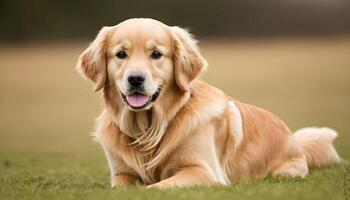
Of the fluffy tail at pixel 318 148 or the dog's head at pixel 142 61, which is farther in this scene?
the fluffy tail at pixel 318 148

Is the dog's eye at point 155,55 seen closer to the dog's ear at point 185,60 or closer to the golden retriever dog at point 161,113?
the golden retriever dog at point 161,113

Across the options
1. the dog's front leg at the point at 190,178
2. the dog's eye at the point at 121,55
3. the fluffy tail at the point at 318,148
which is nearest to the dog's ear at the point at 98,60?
the dog's eye at the point at 121,55

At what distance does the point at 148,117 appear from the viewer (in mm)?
6641

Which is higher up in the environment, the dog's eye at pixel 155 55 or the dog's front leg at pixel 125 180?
the dog's eye at pixel 155 55

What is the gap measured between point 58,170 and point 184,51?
306 centimetres

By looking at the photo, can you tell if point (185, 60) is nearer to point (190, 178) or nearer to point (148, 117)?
point (148, 117)

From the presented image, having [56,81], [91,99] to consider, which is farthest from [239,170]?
[56,81]

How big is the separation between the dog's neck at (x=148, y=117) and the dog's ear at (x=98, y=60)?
0.41 feet

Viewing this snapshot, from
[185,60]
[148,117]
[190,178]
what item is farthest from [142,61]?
[190,178]

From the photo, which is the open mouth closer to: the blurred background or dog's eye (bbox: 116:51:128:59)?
dog's eye (bbox: 116:51:128:59)

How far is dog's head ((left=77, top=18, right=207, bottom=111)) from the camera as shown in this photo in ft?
20.2

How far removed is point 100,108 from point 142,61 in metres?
14.0

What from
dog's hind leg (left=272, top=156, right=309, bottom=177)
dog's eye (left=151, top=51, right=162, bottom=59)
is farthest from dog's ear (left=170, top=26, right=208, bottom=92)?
dog's hind leg (left=272, top=156, right=309, bottom=177)

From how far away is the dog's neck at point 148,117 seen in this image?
650cm
